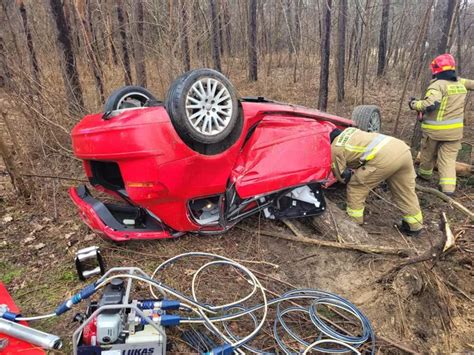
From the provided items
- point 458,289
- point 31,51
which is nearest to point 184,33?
point 31,51

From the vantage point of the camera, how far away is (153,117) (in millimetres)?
2975

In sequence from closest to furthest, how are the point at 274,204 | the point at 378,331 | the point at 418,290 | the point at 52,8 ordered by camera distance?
1. the point at 378,331
2. the point at 418,290
3. the point at 274,204
4. the point at 52,8

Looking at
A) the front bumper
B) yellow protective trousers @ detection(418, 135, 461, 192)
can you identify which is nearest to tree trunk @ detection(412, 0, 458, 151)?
yellow protective trousers @ detection(418, 135, 461, 192)

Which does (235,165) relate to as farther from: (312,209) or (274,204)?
(312,209)

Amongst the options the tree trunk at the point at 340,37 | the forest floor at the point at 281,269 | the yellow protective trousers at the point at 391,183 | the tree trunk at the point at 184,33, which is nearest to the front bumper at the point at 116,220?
the forest floor at the point at 281,269

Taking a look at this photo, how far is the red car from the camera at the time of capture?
2.98m

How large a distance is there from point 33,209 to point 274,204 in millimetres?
2908

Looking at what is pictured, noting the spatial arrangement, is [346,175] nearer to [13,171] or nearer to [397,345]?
[397,345]

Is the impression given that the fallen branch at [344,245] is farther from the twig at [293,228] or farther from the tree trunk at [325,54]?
the tree trunk at [325,54]

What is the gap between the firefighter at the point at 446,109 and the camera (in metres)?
5.49

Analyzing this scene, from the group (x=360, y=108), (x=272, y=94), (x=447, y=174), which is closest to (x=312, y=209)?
(x=360, y=108)

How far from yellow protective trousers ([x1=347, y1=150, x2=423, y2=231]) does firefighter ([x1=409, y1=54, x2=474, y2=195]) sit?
1577 mm

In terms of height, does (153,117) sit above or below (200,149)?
above

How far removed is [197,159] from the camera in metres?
3.14
